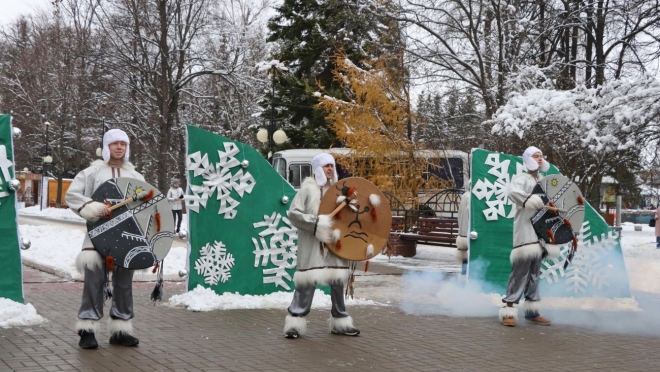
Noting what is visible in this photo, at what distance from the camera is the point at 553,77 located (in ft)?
74.3

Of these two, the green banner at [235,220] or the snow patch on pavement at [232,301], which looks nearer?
the snow patch on pavement at [232,301]

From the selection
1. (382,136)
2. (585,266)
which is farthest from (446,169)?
(585,266)

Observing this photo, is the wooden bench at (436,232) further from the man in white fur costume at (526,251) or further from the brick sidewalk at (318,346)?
the brick sidewalk at (318,346)

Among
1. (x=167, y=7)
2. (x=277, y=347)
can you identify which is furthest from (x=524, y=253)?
(x=167, y=7)

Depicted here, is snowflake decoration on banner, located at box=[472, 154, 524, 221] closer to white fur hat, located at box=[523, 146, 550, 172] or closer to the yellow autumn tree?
white fur hat, located at box=[523, 146, 550, 172]

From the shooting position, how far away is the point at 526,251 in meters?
8.41

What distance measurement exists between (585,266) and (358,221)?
3.75 m

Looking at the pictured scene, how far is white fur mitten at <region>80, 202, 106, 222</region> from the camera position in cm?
632

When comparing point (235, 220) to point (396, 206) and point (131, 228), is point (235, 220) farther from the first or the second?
point (396, 206)

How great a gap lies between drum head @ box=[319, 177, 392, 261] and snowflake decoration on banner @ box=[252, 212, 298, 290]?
2313mm

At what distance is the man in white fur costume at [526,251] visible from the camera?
329 inches

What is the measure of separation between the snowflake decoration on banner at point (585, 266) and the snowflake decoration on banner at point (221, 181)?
3.81 meters

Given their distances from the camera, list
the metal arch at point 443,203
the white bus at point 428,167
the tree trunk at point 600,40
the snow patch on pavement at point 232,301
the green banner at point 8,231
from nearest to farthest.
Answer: the green banner at point 8,231
the snow patch on pavement at point 232,301
the metal arch at point 443,203
the tree trunk at point 600,40
the white bus at point 428,167

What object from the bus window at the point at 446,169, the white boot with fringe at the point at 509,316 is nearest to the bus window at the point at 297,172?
the bus window at the point at 446,169
